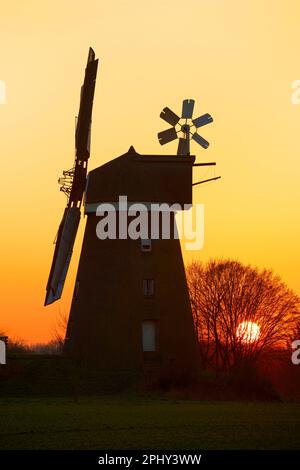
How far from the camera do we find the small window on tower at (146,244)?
50.0 metres

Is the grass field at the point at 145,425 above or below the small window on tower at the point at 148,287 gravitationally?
below

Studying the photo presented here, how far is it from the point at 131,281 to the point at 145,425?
798 inches

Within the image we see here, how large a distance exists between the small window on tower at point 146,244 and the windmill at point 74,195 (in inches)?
138

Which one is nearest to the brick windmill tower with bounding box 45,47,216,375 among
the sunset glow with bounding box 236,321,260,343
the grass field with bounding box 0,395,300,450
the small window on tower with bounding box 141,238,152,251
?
the small window on tower with bounding box 141,238,152,251

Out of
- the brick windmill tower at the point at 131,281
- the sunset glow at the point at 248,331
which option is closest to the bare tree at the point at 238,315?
the sunset glow at the point at 248,331

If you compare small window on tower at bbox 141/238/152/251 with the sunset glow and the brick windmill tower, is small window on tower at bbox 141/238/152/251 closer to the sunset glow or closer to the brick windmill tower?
the brick windmill tower

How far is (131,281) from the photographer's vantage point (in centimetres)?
4931

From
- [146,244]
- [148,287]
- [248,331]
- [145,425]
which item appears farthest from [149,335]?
[248,331]

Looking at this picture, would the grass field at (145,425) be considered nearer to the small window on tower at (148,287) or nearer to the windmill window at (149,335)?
the windmill window at (149,335)

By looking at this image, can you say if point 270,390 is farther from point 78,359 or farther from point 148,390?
point 78,359

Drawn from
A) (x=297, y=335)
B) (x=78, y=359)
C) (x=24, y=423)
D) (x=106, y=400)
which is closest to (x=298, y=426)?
(x=24, y=423)

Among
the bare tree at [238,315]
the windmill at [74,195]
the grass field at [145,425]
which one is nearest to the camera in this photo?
the grass field at [145,425]

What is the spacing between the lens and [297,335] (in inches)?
2790

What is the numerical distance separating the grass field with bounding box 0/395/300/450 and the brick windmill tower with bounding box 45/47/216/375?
7.56 metres
